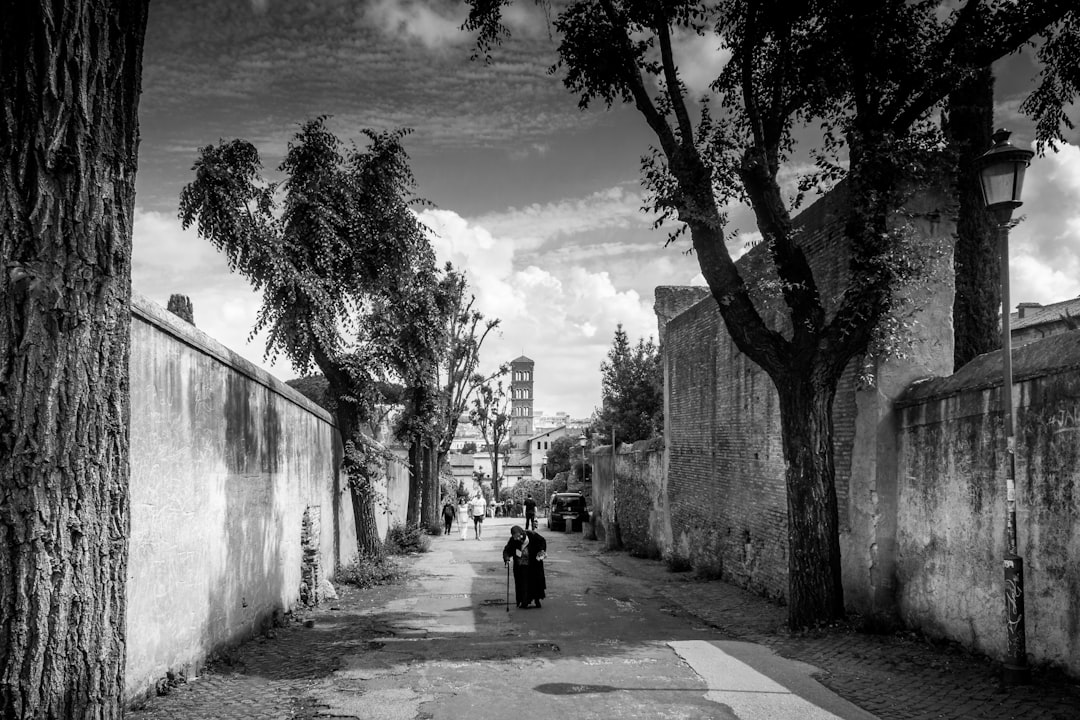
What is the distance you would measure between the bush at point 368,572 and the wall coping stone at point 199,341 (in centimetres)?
454

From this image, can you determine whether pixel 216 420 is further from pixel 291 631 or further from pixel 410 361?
pixel 410 361

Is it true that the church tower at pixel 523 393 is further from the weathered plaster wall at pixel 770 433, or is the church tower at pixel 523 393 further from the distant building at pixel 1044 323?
the weathered plaster wall at pixel 770 433

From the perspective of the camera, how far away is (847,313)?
31.7 feet

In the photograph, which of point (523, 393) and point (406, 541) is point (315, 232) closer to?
point (406, 541)

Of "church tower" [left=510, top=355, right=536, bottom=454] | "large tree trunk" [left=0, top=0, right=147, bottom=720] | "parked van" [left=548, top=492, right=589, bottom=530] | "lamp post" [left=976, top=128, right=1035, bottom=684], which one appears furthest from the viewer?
"church tower" [left=510, top=355, right=536, bottom=454]

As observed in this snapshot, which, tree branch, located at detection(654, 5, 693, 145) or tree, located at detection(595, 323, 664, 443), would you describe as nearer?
tree branch, located at detection(654, 5, 693, 145)

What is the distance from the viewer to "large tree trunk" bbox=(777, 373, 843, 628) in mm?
9711

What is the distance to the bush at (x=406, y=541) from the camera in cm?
2364

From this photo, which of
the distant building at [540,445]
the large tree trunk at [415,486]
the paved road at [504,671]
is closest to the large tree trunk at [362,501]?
the paved road at [504,671]

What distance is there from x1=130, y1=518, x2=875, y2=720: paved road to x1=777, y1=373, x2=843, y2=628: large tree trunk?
0.92m

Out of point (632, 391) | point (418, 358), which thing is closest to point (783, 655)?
point (418, 358)

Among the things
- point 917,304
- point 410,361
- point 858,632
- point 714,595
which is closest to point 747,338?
point 917,304

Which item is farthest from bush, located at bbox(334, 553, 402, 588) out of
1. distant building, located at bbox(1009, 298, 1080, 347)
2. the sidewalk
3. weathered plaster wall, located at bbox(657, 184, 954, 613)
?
distant building, located at bbox(1009, 298, 1080, 347)

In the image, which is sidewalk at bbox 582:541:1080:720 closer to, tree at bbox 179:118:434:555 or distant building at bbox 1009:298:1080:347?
tree at bbox 179:118:434:555
